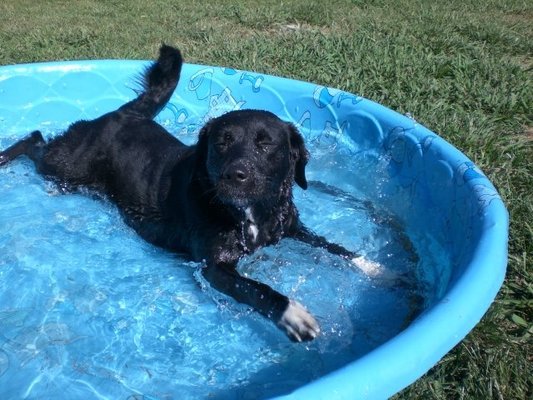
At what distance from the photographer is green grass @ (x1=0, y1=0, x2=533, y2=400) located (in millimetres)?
3092

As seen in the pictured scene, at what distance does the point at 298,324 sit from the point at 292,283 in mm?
772

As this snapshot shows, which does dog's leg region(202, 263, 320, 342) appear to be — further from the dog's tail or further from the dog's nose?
the dog's tail

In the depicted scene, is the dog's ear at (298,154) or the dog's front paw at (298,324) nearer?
the dog's front paw at (298,324)

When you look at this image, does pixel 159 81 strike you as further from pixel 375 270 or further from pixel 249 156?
pixel 375 270

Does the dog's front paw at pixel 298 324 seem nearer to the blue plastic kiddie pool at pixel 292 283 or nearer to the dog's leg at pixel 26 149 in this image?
the blue plastic kiddie pool at pixel 292 283

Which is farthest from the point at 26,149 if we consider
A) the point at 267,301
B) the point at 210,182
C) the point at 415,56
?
the point at 415,56

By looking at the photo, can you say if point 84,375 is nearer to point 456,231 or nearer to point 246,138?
point 246,138

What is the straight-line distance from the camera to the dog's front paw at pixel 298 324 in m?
3.10

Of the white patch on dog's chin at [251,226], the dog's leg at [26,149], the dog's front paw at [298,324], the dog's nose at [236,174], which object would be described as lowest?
the dog's leg at [26,149]

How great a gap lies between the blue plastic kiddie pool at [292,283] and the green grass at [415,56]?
343mm

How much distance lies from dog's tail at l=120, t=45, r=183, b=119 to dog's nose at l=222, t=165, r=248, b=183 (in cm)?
195

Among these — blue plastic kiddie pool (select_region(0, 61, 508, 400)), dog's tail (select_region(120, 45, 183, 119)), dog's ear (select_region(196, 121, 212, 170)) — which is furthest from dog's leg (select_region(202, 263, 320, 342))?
dog's tail (select_region(120, 45, 183, 119))

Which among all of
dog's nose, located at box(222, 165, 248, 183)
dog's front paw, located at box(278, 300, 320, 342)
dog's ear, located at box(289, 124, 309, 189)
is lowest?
dog's front paw, located at box(278, 300, 320, 342)

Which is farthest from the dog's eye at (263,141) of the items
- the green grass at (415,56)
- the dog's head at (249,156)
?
the green grass at (415,56)
